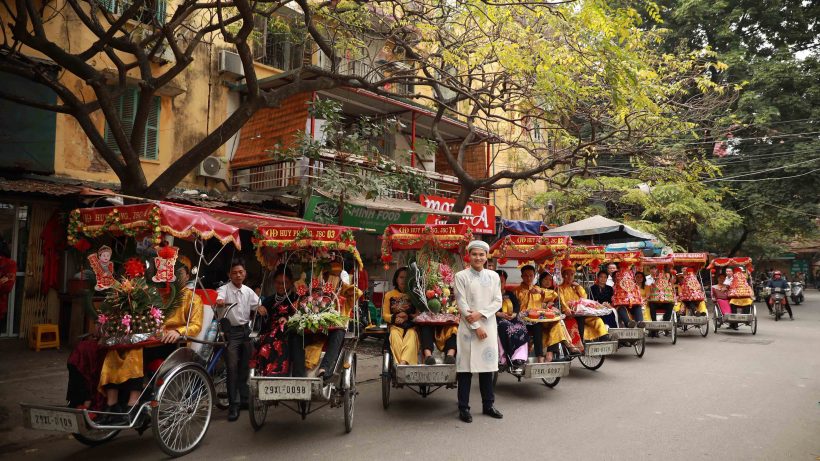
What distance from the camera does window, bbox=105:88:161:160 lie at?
38.7 feet

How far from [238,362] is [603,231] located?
1105 centimetres

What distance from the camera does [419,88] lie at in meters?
19.3

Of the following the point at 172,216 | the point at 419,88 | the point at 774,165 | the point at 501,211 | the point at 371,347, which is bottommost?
the point at 371,347

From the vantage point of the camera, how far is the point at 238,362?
6.59m

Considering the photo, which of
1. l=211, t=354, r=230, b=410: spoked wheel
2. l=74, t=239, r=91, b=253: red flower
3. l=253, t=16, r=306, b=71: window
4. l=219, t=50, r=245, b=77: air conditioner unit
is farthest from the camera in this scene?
l=253, t=16, r=306, b=71: window

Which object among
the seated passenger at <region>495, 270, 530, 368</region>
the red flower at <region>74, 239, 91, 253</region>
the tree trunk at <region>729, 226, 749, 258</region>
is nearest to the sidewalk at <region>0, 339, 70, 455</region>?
A: the red flower at <region>74, 239, 91, 253</region>

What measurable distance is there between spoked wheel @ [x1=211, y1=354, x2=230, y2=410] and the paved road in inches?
11.4

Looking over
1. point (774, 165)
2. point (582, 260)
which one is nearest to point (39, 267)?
point (582, 260)

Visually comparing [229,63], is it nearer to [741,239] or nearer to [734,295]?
[734,295]

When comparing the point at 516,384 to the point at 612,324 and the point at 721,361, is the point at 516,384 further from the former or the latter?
the point at 721,361

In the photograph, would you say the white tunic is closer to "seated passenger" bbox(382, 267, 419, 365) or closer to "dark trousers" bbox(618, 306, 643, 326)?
"seated passenger" bbox(382, 267, 419, 365)

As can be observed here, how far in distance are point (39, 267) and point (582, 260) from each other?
400 inches

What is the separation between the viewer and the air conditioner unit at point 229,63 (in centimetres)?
1329

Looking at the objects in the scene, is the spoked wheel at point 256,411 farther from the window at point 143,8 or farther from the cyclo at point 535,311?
the window at point 143,8
